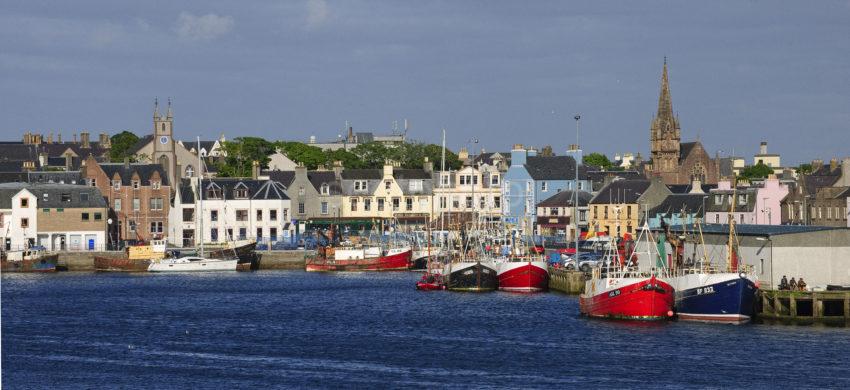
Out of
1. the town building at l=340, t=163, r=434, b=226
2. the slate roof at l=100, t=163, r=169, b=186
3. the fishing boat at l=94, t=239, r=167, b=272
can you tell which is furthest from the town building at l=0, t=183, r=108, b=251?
the town building at l=340, t=163, r=434, b=226

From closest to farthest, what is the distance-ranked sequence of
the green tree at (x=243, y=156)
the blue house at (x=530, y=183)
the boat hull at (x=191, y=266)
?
1. the boat hull at (x=191, y=266)
2. the blue house at (x=530, y=183)
3. the green tree at (x=243, y=156)

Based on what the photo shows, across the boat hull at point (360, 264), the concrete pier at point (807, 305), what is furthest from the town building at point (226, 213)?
the concrete pier at point (807, 305)

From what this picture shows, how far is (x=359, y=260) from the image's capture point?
12356 cm

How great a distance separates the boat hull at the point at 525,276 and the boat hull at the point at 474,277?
0.94 meters

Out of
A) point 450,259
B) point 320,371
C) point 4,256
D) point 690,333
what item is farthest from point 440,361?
point 4,256

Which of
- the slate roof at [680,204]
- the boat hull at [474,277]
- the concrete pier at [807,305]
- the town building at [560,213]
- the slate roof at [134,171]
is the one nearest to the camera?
the concrete pier at [807,305]

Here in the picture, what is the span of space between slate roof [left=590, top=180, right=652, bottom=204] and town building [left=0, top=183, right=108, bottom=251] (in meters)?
48.7

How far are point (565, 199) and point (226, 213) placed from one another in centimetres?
3554

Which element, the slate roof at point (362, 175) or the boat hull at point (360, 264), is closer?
the boat hull at point (360, 264)

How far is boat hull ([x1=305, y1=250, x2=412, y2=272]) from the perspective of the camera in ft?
404

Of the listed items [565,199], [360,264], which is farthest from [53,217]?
[565,199]

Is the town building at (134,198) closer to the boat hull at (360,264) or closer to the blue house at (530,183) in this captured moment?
→ the boat hull at (360,264)

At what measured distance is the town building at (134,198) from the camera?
464 ft

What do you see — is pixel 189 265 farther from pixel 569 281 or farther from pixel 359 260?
pixel 569 281
